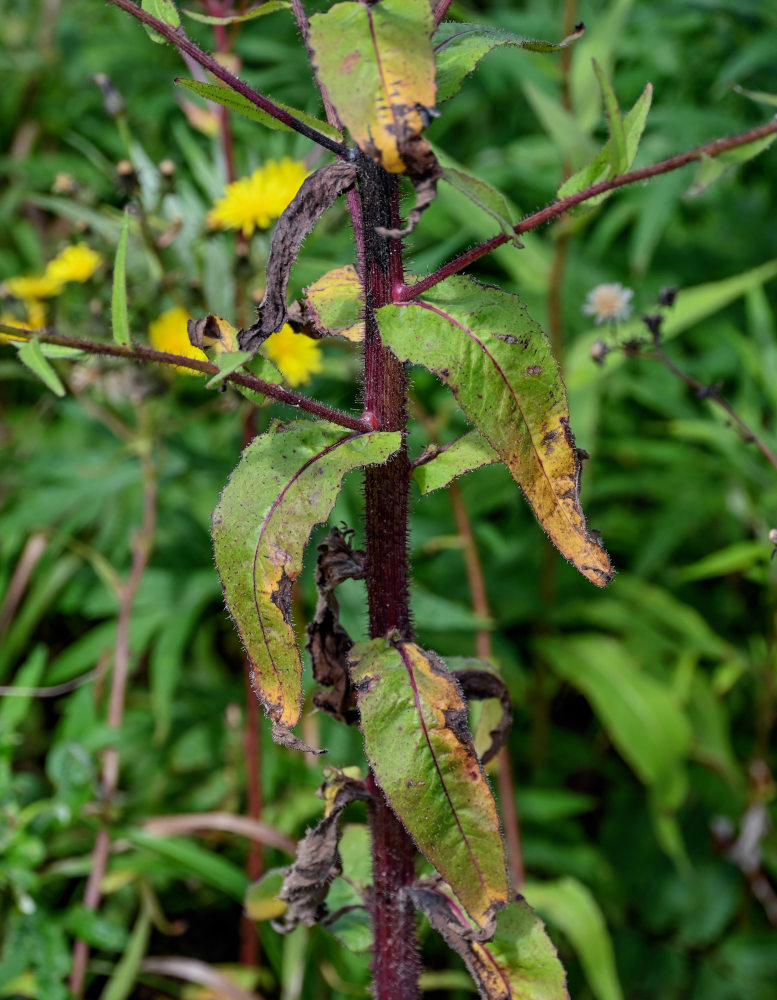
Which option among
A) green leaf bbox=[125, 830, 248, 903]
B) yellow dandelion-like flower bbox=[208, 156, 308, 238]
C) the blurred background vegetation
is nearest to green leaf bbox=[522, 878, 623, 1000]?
the blurred background vegetation

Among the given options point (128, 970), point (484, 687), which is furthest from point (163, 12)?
point (128, 970)

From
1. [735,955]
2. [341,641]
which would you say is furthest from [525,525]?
[341,641]

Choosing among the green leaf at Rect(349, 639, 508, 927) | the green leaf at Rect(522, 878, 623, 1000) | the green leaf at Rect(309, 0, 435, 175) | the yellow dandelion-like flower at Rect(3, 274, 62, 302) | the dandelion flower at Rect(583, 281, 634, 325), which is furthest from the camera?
the yellow dandelion-like flower at Rect(3, 274, 62, 302)

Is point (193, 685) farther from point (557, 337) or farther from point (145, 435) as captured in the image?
point (557, 337)

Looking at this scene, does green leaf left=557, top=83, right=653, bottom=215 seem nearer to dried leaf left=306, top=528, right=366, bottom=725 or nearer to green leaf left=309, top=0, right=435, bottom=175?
green leaf left=309, top=0, right=435, bottom=175

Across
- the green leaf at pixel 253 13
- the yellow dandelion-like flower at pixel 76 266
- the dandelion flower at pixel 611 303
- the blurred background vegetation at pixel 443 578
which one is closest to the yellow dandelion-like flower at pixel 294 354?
the blurred background vegetation at pixel 443 578

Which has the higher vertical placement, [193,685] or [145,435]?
[145,435]

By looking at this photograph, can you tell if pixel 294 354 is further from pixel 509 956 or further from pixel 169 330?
pixel 509 956
